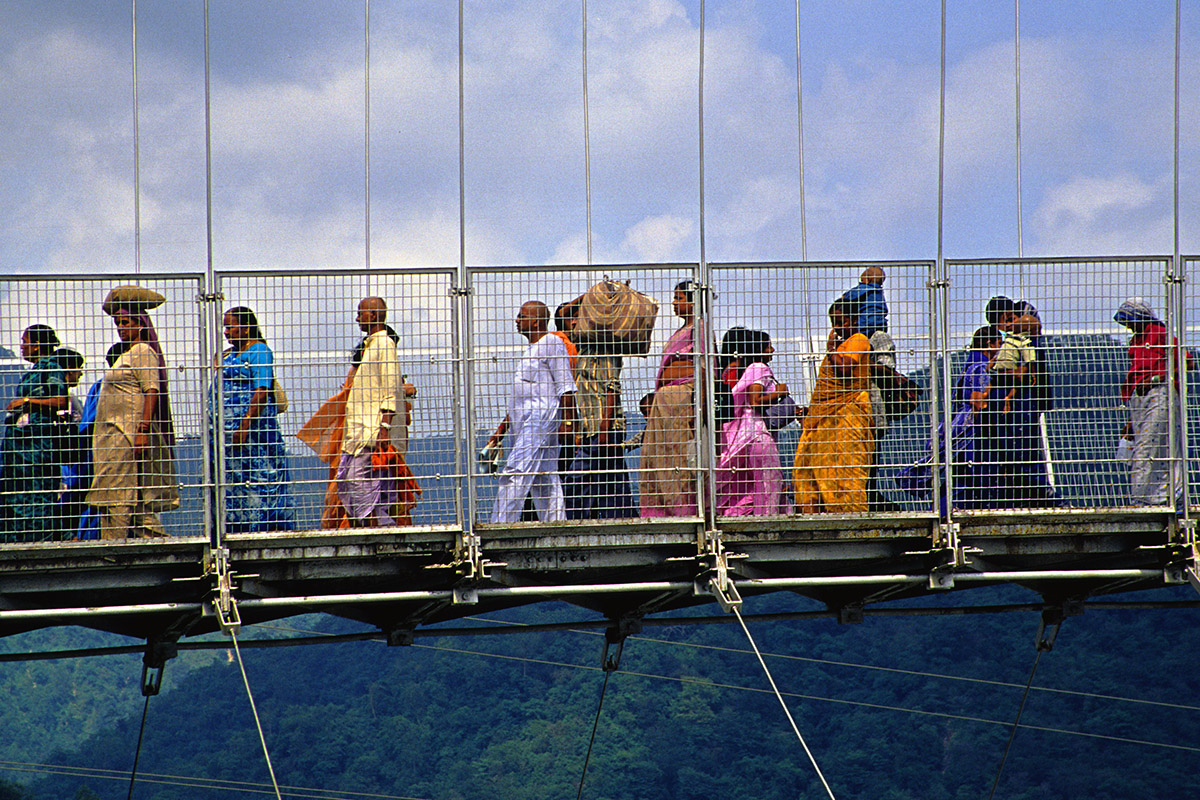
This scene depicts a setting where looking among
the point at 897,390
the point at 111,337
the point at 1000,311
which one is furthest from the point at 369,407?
the point at 1000,311

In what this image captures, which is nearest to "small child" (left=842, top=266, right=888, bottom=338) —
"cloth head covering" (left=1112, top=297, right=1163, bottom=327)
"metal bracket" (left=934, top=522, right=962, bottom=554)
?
"metal bracket" (left=934, top=522, right=962, bottom=554)

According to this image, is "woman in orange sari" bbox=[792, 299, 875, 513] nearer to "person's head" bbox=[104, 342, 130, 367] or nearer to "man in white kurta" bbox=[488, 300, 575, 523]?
"man in white kurta" bbox=[488, 300, 575, 523]

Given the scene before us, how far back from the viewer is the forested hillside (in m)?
56.3

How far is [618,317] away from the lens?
10500 millimetres

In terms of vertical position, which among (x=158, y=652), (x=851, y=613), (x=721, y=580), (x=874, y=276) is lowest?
(x=158, y=652)

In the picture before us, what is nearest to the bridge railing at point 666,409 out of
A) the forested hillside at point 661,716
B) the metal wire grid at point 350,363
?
the metal wire grid at point 350,363

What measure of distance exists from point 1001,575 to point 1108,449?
50.3 inches

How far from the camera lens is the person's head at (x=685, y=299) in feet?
35.5

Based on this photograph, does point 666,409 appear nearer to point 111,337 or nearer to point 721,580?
point 721,580

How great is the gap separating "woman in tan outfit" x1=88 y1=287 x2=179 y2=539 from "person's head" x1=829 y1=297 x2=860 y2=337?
15.9ft

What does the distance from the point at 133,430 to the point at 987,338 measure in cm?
633

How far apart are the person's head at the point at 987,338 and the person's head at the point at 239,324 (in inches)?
A: 209

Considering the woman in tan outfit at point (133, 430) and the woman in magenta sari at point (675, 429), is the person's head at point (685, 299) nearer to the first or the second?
the woman in magenta sari at point (675, 429)

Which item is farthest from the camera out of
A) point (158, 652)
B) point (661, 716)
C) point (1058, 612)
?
point (661, 716)
